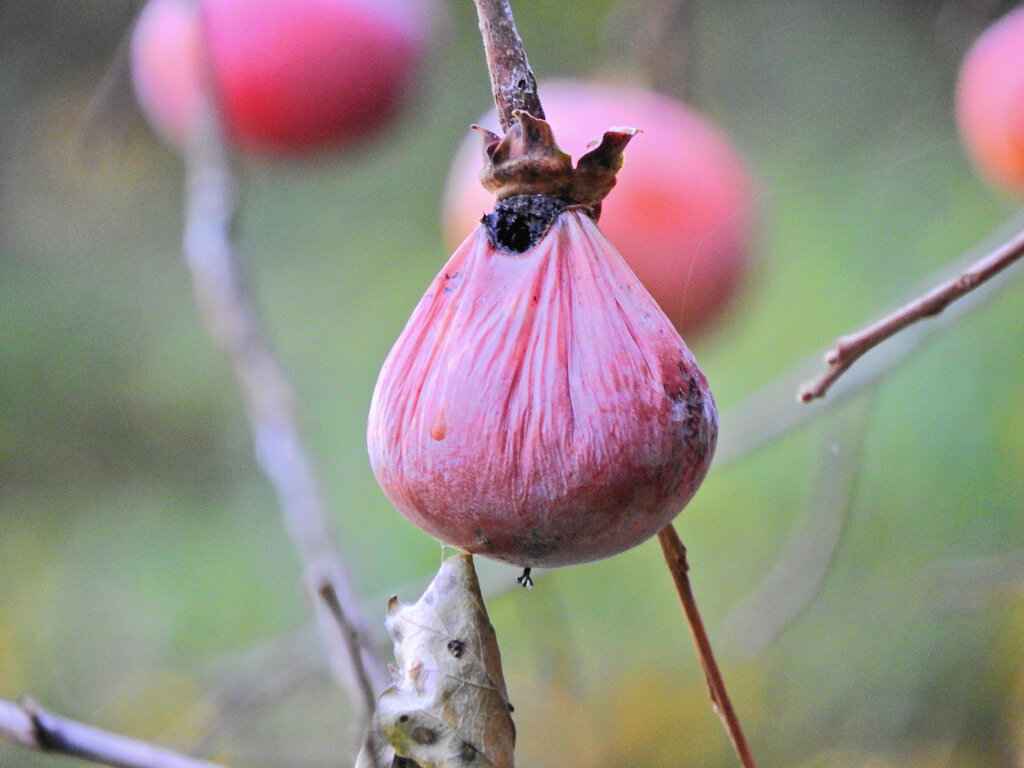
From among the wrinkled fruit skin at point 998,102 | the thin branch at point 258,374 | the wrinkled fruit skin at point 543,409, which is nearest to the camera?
the wrinkled fruit skin at point 543,409

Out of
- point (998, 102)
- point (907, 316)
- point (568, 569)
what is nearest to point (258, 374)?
point (907, 316)

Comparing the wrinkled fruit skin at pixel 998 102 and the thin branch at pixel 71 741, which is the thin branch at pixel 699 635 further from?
the wrinkled fruit skin at pixel 998 102

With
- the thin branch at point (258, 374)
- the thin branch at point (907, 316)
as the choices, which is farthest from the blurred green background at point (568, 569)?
the thin branch at point (907, 316)

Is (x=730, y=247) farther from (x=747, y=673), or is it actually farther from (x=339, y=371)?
(x=339, y=371)

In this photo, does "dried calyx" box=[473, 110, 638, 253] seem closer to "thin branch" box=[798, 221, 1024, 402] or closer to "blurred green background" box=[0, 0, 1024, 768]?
"thin branch" box=[798, 221, 1024, 402]

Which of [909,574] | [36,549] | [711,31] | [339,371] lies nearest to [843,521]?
[909,574]
